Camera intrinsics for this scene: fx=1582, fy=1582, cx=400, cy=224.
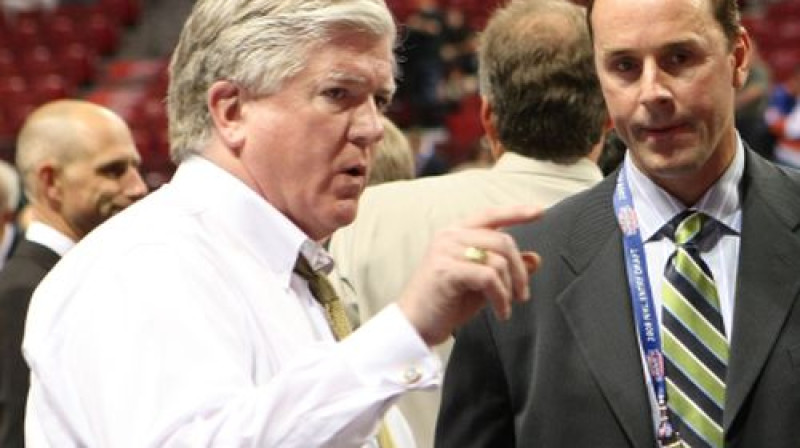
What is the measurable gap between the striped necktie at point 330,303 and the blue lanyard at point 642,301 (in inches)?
17.2

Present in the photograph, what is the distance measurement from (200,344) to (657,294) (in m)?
0.88

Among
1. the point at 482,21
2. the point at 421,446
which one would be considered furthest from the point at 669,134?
the point at 482,21

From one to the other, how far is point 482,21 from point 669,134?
40.7ft

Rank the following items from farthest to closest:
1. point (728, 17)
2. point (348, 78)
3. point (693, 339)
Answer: point (728, 17), point (693, 339), point (348, 78)

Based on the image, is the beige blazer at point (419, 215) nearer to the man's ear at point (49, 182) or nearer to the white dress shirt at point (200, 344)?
the white dress shirt at point (200, 344)

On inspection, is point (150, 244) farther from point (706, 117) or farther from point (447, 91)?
point (447, 91)

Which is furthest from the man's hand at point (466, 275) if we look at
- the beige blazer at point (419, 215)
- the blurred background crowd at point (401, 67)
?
the blurred background crowd at point (401, 67)

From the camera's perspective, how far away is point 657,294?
8.48ft

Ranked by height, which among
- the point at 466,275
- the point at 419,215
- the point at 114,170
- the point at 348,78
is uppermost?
the point at 348,78

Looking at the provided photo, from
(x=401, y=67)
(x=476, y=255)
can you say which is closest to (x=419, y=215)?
(x=476, y=255)

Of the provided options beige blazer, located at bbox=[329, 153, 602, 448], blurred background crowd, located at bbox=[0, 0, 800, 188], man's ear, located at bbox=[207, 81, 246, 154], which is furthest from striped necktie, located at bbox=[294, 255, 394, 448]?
blurred background crowd, located at bbox=[0, 0, 800, 188]

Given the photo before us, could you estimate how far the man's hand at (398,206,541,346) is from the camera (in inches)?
73.2

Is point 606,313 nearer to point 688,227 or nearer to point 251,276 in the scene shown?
point 688,227

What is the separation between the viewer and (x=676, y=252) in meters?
2.59
